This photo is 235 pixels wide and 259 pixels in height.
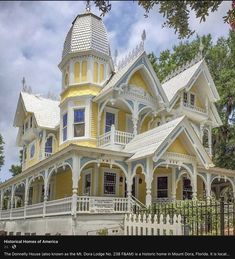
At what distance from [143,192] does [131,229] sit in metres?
9.66

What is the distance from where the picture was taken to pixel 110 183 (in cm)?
2038

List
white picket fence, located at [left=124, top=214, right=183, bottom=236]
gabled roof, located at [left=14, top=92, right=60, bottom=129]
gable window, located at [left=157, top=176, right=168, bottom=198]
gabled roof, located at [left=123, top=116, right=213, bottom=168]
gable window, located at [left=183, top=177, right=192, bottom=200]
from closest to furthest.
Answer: white picket fence, located at [left=124, top=214, right=183, bottom=236], gabled roof, located at [left=123, top=116, right=213, bottom=168], gable window, located at [left=157, top=176, right=168, bottom=198], gable window, located at [left=183, top=177, right=192, bottom=200], gabled roof, located at [left=14, top=92, right=60, bottom=129]

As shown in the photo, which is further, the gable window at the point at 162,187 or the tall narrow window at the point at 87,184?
the gable window at the point at 162,187

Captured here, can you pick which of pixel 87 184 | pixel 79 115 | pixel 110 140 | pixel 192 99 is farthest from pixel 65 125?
pixel 192 99

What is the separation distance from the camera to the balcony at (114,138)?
1942 centimetres

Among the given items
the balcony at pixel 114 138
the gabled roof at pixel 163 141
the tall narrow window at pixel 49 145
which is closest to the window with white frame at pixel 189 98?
the balcony at pixel 114 138

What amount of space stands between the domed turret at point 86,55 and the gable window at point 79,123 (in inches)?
62.5

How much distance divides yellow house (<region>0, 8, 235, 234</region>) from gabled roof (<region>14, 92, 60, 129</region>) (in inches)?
3.3

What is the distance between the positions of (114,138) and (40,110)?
9475 millimetres

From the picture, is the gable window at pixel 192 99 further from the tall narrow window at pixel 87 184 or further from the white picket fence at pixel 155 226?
the white picket fence at pixel 155 226

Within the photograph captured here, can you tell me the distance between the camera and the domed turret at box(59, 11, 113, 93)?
2223 cm

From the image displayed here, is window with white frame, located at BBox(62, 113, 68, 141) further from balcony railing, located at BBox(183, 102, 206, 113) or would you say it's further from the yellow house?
balcony railing, located at BBox(183, 102, 206, 113)

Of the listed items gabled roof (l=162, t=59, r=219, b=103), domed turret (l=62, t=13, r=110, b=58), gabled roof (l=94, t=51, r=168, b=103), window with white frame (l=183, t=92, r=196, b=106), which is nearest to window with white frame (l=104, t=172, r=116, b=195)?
gabled roof (l=94, t=51, r=168, b=103)
